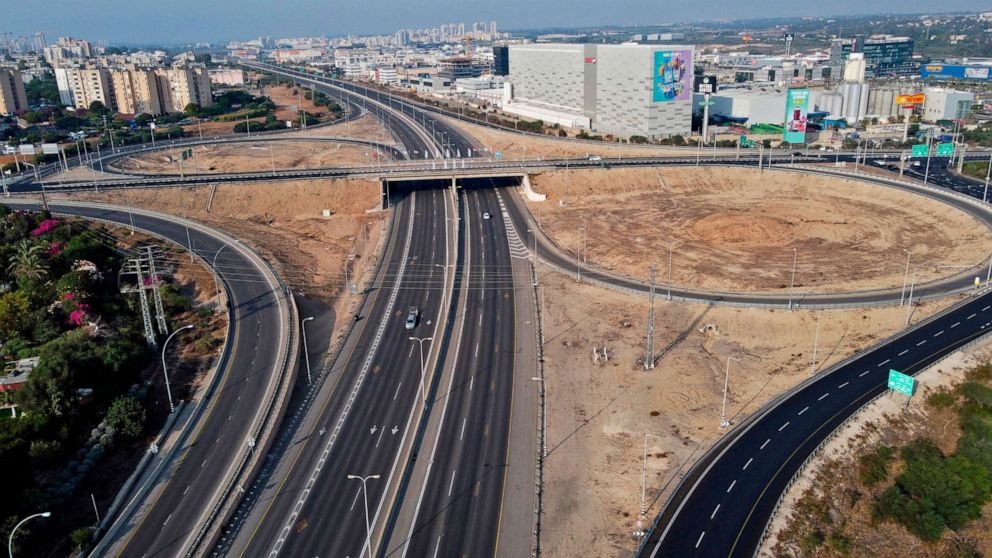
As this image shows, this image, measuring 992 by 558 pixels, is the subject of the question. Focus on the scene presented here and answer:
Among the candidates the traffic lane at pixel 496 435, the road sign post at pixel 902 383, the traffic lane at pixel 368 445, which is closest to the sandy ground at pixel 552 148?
the traffic lane at pixel 496 435

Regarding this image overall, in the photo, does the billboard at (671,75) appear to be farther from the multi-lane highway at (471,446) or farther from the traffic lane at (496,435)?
the multi-lane highway at (471,446)

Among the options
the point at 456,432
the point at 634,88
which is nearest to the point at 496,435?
the point at 456,432

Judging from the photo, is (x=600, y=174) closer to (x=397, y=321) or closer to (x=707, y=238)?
(x=707, y=238)

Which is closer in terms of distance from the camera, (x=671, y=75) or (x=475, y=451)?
(x=475, y=451)

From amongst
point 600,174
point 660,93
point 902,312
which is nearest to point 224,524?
point 902,312

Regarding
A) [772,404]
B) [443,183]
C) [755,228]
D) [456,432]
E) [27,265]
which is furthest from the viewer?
[443,183]

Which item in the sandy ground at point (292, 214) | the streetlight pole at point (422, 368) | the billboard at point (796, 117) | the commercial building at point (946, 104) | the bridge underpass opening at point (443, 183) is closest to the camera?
the streetlight pole at point (422, 368)

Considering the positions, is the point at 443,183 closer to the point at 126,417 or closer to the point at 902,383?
the point at 126,417

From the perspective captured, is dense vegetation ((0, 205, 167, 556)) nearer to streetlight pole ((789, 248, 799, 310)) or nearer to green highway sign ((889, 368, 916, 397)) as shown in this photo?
green highway sign ((889, 368, 916, 397))
